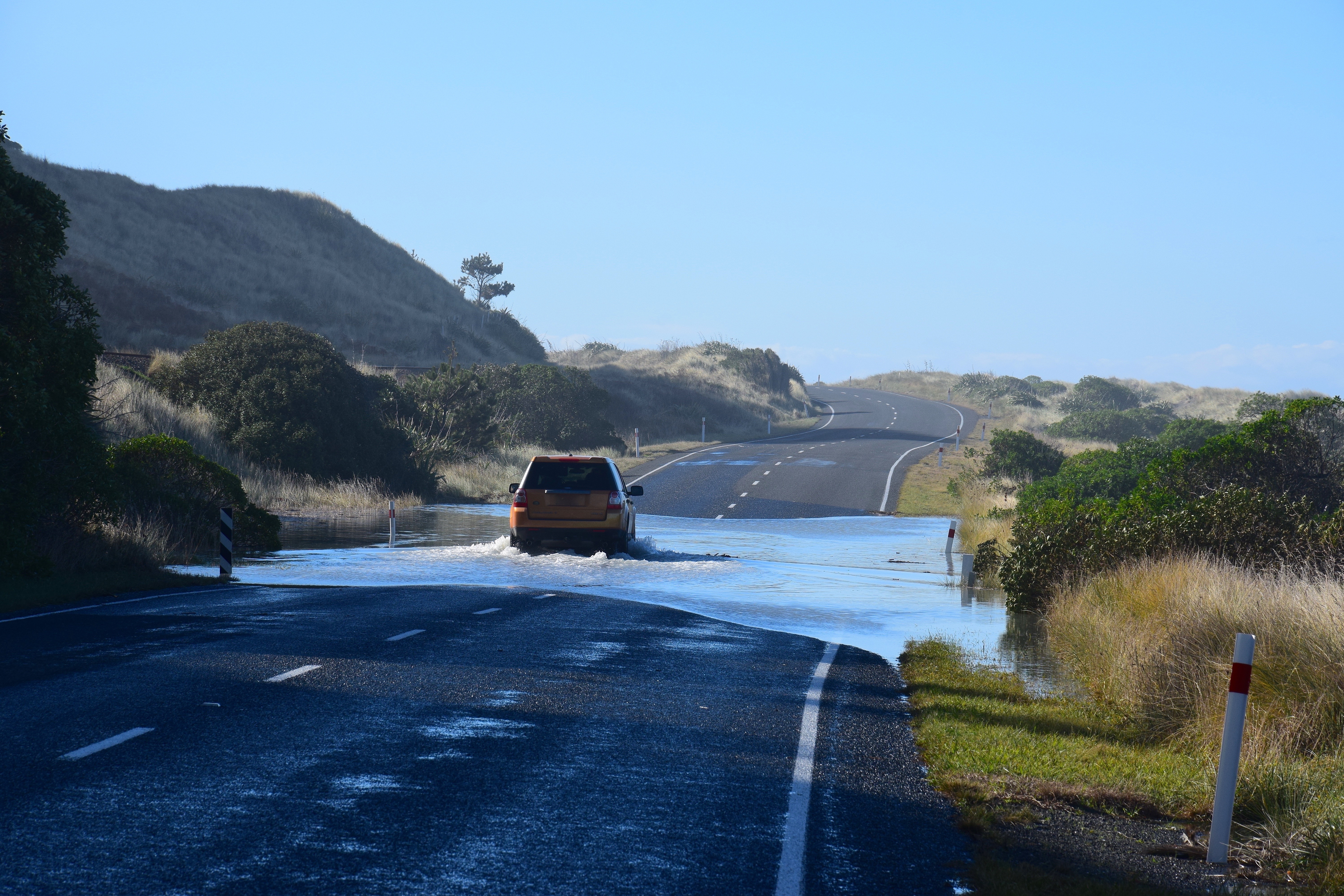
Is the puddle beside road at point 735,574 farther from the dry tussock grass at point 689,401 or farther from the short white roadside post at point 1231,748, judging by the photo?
the dry tussock grass at point 689,401

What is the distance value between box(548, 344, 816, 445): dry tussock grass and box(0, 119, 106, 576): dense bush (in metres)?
43.6

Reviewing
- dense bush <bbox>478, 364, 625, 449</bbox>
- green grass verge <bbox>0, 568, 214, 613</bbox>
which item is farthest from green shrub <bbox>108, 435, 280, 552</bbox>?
dense bush <bbox>478, 364, 625, 449</bbox>

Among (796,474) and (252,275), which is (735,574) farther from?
(252,275)

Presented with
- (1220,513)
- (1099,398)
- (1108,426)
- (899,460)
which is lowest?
(1220,513)

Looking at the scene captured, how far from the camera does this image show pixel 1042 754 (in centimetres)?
793

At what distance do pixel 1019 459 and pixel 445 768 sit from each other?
113 feet

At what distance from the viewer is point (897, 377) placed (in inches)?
5340

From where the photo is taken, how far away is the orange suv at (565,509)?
19625 millimetres

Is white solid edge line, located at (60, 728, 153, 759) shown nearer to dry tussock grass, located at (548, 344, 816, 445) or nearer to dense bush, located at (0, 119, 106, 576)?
dense bush, located at (0, 119, 106, 576)

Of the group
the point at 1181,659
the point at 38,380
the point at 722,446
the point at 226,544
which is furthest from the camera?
the point at 722,446

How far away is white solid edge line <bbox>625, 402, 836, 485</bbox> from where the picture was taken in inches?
1663

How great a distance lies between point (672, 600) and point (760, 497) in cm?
2089

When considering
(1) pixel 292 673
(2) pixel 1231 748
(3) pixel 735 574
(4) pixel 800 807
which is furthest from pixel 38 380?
(2) pixel 1231 748

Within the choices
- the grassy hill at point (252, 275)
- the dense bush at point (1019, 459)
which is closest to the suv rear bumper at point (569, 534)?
the dense bush at point (1019, 459)
